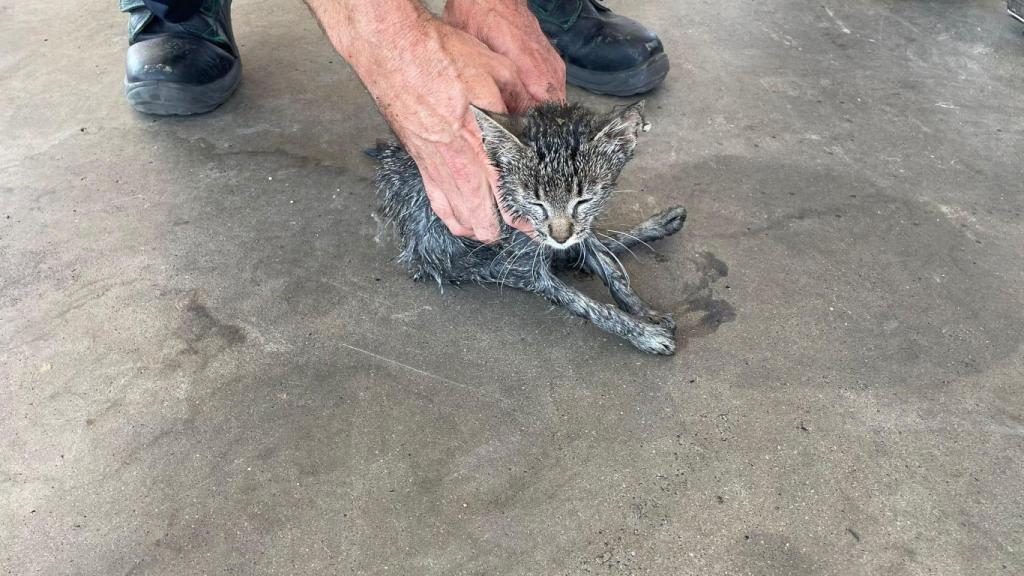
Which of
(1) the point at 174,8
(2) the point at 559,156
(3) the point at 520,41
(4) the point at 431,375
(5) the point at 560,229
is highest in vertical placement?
(3) the point at 520,41

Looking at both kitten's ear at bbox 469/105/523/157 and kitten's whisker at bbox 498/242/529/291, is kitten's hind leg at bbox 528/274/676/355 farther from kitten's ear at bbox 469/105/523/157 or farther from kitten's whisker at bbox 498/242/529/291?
kitten's ear at bbox 469/105/523/157

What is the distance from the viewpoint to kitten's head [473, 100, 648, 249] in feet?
5.73

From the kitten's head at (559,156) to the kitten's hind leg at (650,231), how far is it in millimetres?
464

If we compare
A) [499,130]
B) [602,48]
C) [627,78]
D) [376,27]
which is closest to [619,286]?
[499,130]

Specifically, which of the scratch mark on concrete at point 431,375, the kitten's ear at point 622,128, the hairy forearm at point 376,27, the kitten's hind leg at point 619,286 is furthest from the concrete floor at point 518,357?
the hairy forearm at point 376,27

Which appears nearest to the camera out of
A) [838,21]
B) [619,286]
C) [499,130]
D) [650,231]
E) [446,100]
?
[499,130]

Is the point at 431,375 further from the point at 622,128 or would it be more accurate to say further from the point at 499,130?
the point at 622,128

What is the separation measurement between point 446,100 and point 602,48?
1501 millimetres

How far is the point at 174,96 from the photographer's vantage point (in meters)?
3.00

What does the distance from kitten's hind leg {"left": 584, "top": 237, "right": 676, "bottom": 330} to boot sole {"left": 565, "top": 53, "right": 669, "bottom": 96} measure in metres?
1.13

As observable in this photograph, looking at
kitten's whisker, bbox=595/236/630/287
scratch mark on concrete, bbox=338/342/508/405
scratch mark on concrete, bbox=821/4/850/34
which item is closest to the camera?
scratch mark on concrete, bbox=338/342/508/405

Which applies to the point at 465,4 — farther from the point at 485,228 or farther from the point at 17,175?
the point at 17,175

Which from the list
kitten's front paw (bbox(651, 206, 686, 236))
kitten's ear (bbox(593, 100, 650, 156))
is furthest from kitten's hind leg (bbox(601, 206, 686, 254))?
kitten's ear (bbox(593, 100, 650, 156))

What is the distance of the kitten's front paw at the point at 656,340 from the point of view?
2023 mm
